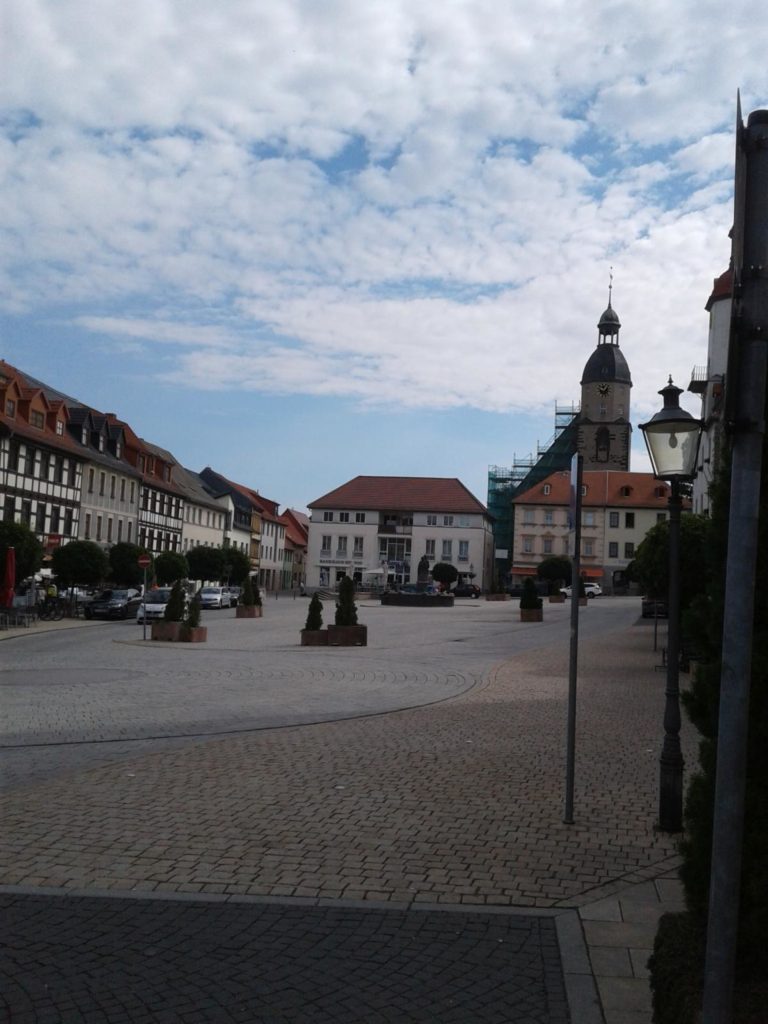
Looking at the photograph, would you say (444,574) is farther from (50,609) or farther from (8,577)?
(8,577)

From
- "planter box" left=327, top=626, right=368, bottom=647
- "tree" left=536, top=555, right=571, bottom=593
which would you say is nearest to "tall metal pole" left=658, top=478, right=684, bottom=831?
"planter box" left=327, top=626, right=368, bottom=647

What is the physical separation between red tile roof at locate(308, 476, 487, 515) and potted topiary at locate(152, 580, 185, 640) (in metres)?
71.8

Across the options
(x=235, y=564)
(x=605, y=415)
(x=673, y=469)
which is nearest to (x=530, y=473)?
(x=605, y=415)

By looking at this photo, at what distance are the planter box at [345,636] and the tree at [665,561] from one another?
750 centimetres

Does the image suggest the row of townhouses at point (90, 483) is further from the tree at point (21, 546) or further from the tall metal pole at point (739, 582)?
the tall metal pole at point (739, 582)

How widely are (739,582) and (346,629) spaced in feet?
78.6

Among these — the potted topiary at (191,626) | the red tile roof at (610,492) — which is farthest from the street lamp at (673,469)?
the red tile roof at (610,492)

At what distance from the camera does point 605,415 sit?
11112 cm

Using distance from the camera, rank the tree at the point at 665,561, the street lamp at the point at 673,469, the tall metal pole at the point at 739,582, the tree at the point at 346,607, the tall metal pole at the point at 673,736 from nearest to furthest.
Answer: the tall metal pole at the point at 739,582 → the tall metal pole at the point at 673,736 → the street lamp at the point at 673,469 → the tree at the point at 665,561 → the tree at the point at 346,607

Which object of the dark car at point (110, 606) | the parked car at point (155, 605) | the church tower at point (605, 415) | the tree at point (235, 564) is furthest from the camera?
the church tower at point (605, 415)

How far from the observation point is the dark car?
41.3m

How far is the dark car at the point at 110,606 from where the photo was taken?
41.3 meters

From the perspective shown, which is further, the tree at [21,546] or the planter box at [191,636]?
the tree at [21,546]

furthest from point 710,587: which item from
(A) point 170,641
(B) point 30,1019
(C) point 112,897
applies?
(A) point 170,641
